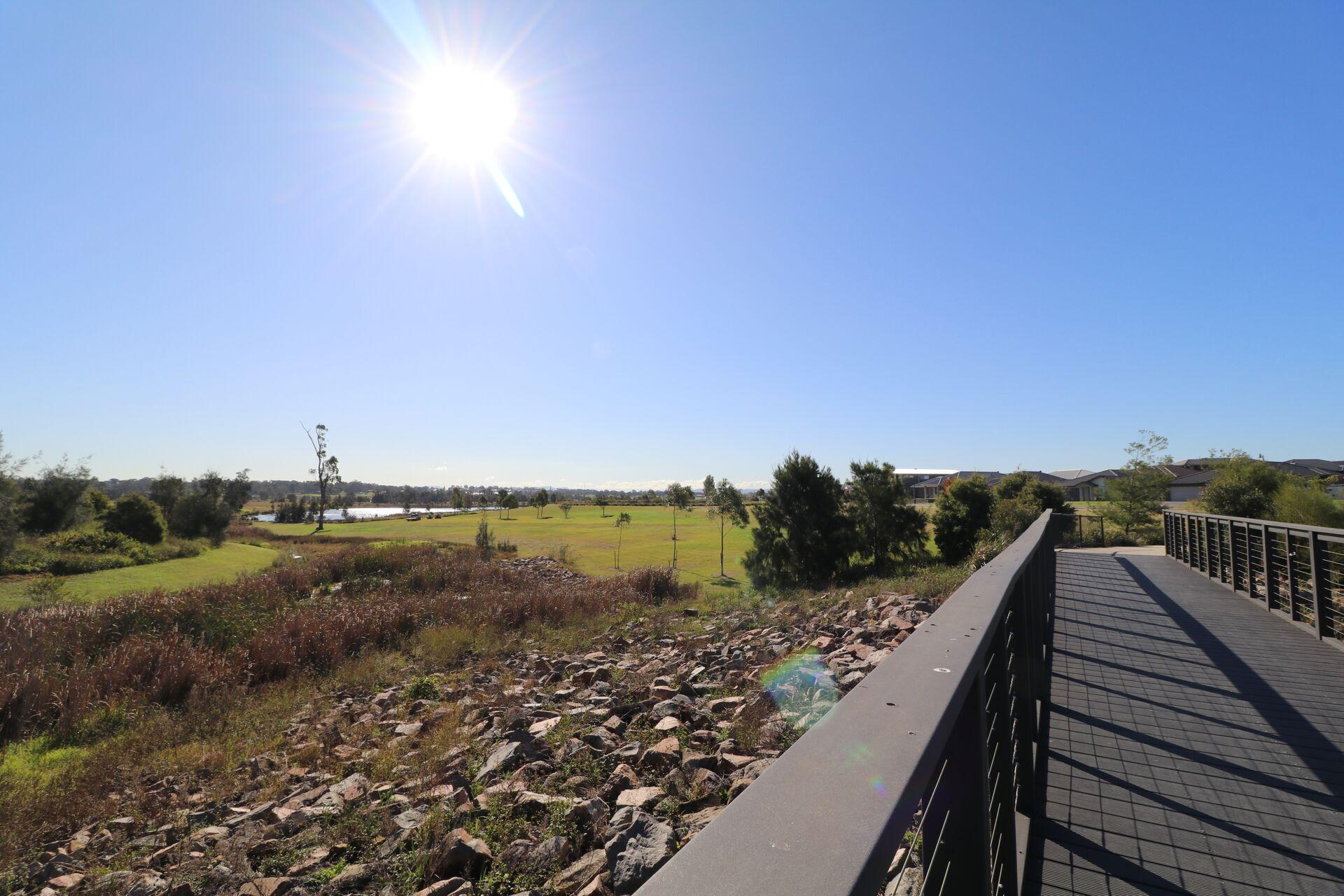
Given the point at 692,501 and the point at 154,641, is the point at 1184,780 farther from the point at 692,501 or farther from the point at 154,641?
the point at 692,501

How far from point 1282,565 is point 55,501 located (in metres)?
34.0

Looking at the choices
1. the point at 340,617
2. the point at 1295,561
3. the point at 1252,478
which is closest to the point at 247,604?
the point at 340,617

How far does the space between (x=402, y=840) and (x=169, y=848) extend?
167 centimetres

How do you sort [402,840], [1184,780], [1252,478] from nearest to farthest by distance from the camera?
A: [1184,780]
[402,840]
[1252,478]

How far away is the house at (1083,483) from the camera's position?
60.8m

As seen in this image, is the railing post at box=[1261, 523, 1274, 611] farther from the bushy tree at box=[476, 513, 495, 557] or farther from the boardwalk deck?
the bushy tree at box=[476, 513, 495, 557]

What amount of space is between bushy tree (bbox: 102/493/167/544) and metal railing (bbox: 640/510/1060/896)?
98.5ft

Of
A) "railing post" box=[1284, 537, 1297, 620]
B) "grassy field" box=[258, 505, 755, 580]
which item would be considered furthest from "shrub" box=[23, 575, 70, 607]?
"railing post" box=[1284, 537, 1297, 620]

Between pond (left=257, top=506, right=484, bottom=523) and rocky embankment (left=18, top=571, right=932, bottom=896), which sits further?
pond (left=257, top=506, right=484, bottom=523)

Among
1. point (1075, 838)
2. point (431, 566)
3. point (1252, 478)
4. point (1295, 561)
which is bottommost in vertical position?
point (431, 566)

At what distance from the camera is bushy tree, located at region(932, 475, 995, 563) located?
2367 cm

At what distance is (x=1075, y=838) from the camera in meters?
2.24

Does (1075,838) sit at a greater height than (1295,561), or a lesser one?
lesser

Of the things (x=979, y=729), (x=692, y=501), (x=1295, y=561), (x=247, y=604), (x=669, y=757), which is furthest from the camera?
(x=692, y=501)
